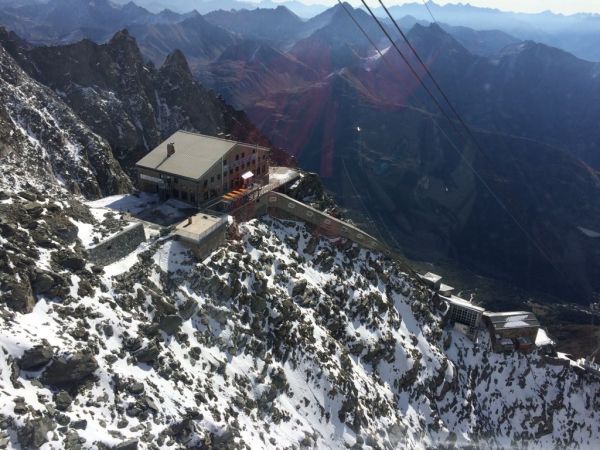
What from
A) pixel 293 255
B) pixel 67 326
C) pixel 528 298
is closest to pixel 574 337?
pixel 528 298

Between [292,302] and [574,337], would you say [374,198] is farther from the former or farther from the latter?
[292,302]

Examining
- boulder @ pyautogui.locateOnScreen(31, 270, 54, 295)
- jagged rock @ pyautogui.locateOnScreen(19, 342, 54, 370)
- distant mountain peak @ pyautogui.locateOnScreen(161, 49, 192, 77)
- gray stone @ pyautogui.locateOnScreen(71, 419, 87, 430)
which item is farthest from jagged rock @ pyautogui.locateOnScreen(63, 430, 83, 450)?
distant mountain peak @ pyautogui.locateOnScreen(161, 49, 192, 77)

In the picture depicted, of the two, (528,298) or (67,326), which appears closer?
(67,326)

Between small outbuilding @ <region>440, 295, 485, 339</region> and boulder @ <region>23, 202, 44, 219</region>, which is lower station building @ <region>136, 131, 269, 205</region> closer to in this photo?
boulder @ <region>23, 202, 44, 219</region>

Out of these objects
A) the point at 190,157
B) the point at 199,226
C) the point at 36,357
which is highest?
the point at 190,157

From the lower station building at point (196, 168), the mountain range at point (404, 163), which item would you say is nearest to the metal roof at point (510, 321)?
the lower station building at point (196, 168)

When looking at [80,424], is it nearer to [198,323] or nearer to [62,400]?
[62,400]

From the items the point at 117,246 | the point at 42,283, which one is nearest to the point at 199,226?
the point at 117,246
